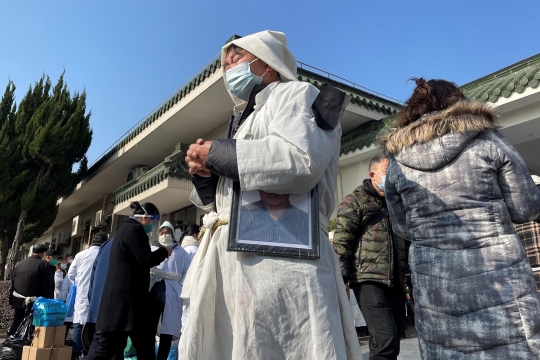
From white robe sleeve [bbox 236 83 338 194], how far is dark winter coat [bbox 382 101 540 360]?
3.05ft

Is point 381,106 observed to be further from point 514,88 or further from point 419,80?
point 419,80

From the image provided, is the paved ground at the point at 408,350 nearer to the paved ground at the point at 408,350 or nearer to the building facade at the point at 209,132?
the paved ground at the point at 408,350

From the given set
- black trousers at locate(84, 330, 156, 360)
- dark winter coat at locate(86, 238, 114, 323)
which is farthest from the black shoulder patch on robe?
dark winter coat at locate(86, 238, 114, 323)

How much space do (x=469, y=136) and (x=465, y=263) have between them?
617 mm

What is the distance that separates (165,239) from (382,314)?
13.0ft

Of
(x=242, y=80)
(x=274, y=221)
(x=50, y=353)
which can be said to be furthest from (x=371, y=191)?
(x=50, y=353)

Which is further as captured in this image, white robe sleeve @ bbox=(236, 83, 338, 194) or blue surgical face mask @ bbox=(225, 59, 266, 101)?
blue surgical face mask @ bbox=(225, 59, 266, 101)

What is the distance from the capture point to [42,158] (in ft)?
58.3

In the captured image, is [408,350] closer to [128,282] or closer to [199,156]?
[128,282]

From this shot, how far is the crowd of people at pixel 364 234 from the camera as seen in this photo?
1.31m

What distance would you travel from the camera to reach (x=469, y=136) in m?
2.04

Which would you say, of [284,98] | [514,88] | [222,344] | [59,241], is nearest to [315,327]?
[222,344]

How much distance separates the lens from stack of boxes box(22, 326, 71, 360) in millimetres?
4695

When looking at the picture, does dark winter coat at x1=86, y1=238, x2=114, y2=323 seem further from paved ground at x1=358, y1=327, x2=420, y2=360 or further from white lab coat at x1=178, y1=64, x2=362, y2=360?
white lab coat at x1=178, y1=64, x2=362, y2=360
